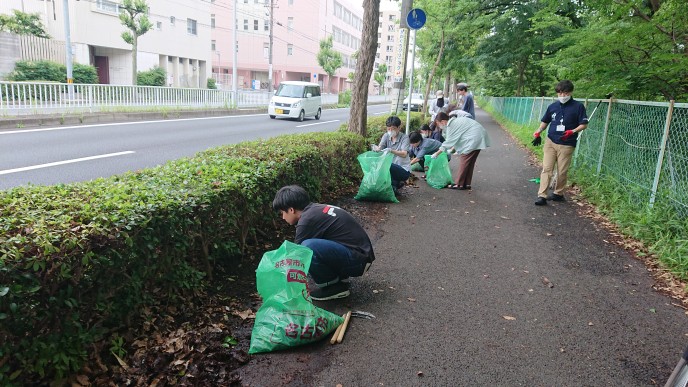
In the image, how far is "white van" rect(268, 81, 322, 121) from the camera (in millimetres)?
20906

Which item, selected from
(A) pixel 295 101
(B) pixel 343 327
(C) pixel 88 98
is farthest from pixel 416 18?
(A) pixel 295 101

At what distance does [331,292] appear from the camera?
3658 millimetres

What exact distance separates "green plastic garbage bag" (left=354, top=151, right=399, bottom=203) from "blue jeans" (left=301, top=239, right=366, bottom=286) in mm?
2975

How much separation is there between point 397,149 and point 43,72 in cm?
2132

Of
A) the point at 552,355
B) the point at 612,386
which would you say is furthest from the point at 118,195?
the point at 612,386

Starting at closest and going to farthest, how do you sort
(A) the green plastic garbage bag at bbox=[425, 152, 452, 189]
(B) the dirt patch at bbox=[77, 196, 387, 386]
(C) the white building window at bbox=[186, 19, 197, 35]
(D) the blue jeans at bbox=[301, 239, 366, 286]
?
(B) the dirt patch at bbox=[77, 196, 387, 386], (D) the blue jeans at bbox=[301, 239, 366, 286], (A) the green plastic garbage bag at bbox=[425, 152, 452, 189], (C) the white building window at bbox=[186, 19, 197, 35]

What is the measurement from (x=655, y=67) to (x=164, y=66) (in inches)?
1320

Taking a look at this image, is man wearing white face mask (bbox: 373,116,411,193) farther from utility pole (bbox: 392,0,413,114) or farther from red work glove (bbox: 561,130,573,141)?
utility pole (bbox: 392,0,413,114)

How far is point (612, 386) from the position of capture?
2.70 metres

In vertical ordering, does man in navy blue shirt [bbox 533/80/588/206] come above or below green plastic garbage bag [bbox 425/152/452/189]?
above

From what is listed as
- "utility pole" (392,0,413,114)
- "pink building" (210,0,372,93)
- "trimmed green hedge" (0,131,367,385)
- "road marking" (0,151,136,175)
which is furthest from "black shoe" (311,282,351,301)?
"pink building" (210,0,372,93)

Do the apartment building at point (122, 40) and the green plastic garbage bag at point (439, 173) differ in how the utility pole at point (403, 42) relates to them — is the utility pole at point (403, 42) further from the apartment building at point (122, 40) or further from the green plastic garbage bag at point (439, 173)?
the apartment building at point (122, 40)

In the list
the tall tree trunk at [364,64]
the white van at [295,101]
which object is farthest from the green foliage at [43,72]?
the tall tree trunk at [364,64]

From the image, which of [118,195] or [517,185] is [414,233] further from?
[517,185]
